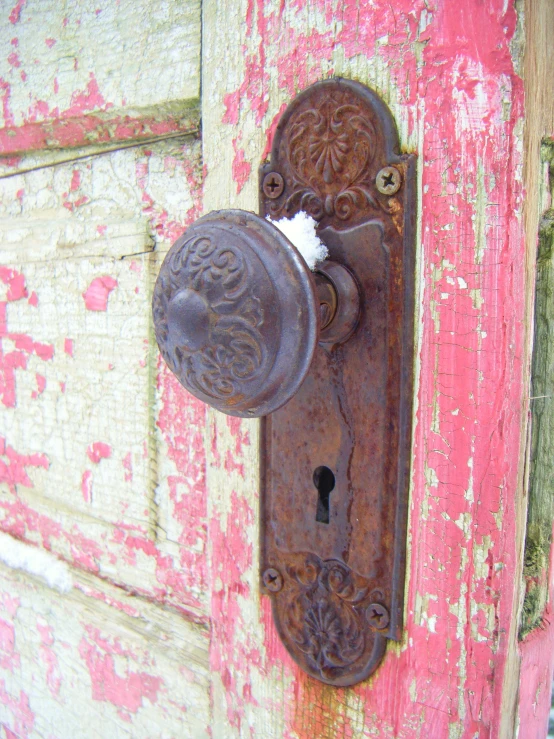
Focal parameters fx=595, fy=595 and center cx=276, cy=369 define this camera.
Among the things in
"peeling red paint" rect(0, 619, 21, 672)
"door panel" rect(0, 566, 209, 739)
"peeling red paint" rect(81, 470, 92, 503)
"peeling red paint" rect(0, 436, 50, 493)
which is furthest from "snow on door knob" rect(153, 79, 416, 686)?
"peeling red paint" rect(0, 619, 21, 672)

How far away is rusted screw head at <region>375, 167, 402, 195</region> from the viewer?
41 cm

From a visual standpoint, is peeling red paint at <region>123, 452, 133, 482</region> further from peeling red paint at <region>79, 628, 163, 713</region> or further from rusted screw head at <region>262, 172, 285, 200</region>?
rusted screw head at <region>262, 172, 285, 200</region>

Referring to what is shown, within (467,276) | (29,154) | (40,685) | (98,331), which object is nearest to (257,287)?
(467,276)

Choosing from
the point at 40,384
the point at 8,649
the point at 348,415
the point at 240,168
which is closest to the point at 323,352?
the point at 348,415

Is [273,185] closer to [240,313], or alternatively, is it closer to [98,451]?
[240,313]

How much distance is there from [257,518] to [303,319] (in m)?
0.25

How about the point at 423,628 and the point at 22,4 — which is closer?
the point at 423,628

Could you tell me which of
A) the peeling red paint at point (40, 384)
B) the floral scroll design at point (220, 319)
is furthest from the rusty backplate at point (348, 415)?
the peeling red paint at point (40, 384)

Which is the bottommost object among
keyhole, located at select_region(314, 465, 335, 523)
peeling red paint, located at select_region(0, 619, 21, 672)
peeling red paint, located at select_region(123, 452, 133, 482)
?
peeling red paint, located at select_region(0, 619, 21, 672)

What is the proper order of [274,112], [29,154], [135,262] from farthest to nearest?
[29,154] → [135,262] → [274,112]

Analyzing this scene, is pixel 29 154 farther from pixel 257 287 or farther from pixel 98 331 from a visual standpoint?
pixel 257 287

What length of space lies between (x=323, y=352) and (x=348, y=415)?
0.05m

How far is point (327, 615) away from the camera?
0.48 metres

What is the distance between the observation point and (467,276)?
0.40m
